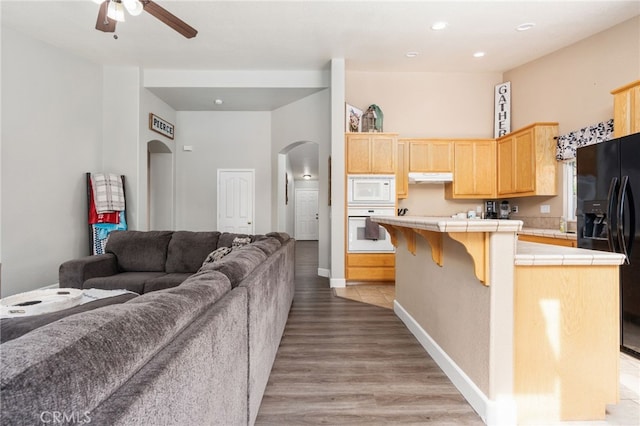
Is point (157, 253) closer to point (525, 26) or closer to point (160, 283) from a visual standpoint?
point (160, 283)

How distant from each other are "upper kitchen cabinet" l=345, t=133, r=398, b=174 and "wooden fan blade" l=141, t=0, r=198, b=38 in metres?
2.44

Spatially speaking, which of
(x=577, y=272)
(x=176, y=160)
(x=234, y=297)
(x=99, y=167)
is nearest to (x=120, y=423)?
(x=234, y=297)

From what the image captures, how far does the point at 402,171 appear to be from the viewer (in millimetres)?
4930

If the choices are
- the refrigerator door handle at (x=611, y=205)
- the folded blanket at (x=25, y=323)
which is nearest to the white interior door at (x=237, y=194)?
the folded blanket at (x=25, y=323)

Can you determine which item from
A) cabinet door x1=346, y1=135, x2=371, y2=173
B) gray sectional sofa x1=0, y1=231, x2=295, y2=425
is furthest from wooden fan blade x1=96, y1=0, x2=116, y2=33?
cabinet door x1=346, y1=135, x2=371, y2=173

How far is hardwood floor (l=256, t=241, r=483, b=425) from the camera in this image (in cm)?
162

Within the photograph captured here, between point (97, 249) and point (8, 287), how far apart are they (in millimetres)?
1096

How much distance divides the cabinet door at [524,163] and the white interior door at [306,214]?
813 centimetres

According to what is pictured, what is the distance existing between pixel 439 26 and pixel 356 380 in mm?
3869

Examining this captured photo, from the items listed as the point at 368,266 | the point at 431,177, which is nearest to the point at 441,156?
the point at 431,177

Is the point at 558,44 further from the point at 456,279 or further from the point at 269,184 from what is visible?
the point at 269,184

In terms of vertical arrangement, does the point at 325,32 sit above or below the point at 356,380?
above

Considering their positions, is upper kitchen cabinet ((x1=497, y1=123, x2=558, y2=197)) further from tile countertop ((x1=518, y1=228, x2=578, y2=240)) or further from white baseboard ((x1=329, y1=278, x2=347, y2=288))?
white baseboard ((x1=329, y1=278, x2=347, y2=288))

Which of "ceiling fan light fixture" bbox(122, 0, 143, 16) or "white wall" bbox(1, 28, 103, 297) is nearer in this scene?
"ceiling fan light fixture" bbox(122, 0, 143, 16)
